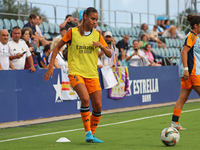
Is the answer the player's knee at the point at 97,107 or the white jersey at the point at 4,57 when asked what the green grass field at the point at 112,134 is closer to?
the player's knee at the point at 97,107

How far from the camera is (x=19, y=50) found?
11805 mm

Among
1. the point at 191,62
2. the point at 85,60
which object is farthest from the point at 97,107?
the point at 191,62

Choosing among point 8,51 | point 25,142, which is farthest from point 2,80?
point 25,142

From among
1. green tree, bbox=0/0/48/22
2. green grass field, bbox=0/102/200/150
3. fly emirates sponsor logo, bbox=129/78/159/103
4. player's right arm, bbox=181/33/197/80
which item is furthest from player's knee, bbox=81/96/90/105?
green tree, bbox=0/0/48/22

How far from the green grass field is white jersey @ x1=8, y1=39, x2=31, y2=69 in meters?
1.84

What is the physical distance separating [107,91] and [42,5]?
681 centimetres

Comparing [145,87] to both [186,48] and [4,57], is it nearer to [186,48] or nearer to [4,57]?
[4,57]

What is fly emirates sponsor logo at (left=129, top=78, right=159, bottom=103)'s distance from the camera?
52.7 ft

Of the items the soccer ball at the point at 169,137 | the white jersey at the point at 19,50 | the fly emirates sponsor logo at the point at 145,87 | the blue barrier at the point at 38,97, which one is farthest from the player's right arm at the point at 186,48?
the fly emirates sponsor logo at the point at 145,87

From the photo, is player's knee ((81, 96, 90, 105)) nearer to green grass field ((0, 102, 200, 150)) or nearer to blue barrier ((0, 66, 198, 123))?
green grass field ((0, 102, 200, 150))

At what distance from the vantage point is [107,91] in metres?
14.8

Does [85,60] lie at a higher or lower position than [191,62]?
higher

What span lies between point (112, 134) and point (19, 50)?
414cm

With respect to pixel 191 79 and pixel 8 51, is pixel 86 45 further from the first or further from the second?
pixel 8 51
